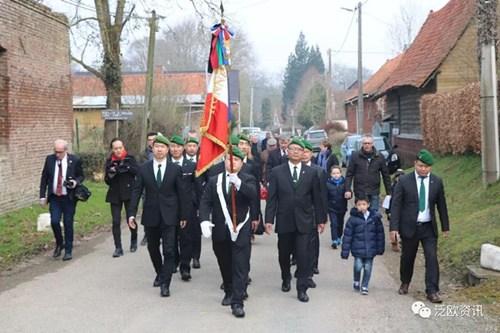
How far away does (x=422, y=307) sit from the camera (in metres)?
7.66

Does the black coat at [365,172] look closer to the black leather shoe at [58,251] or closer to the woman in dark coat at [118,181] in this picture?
the woman in dark coat at [118,181]

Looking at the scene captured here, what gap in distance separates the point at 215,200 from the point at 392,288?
266 cm

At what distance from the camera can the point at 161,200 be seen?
28.2 feet

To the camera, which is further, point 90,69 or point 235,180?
point 90,69

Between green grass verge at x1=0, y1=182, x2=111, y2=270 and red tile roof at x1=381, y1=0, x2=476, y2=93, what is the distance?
14.2 m

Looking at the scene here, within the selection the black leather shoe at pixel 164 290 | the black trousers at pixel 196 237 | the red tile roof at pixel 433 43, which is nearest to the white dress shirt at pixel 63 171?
the black trousers at pixel 196 237

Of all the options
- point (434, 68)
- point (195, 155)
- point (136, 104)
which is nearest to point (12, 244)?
point (195, 155)

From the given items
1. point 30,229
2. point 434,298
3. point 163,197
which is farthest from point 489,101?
point 30,229

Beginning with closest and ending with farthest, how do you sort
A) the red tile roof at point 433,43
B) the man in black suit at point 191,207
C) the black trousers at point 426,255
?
the black trousers at point 426,255 < the man in black suit at point 191,207 < the red tile roof at point 433,43

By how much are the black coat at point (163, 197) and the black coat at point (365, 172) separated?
360cm


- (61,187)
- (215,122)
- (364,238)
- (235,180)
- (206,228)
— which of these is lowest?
(364,238)

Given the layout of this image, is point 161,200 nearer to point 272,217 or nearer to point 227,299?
point 272,217

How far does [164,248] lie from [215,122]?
1717 mm

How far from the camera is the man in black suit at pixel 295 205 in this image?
823 centimetres
